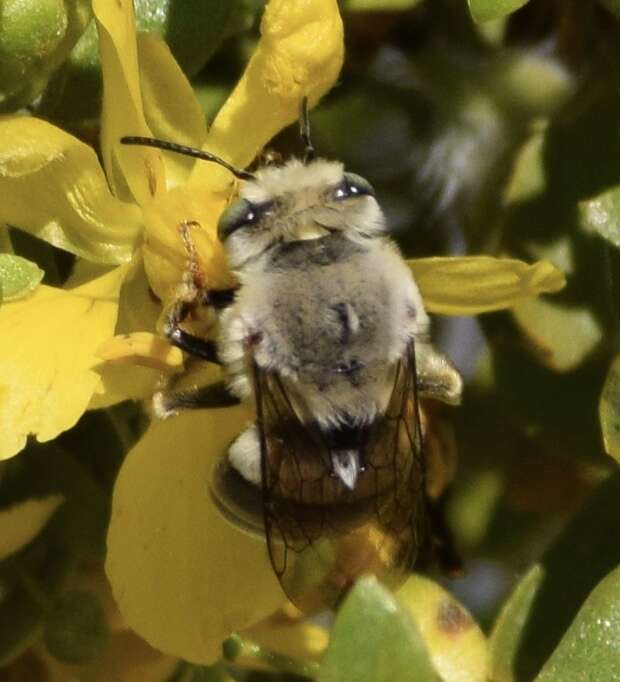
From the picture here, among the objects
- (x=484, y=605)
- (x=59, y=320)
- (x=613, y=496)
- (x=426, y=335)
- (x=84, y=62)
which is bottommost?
(x=484, y=605)

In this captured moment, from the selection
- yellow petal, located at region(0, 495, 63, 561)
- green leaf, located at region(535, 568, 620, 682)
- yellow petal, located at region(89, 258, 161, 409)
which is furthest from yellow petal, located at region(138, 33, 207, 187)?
green leaf, located at region(535, 568, 620, 682)

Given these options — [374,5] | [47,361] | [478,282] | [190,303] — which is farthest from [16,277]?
[374,5]

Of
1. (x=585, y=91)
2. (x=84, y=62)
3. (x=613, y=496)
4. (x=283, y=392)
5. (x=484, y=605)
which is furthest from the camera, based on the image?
(x=484, y=605)

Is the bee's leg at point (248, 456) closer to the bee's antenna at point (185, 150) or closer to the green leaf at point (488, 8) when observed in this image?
the bee's antenna at point (185, 150)

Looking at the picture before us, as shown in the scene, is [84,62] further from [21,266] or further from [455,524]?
[455,524]

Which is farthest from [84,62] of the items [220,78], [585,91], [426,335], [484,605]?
[484,605]

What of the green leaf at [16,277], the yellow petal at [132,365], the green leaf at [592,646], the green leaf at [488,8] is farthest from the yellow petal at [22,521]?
the green leaf at [488,8]
